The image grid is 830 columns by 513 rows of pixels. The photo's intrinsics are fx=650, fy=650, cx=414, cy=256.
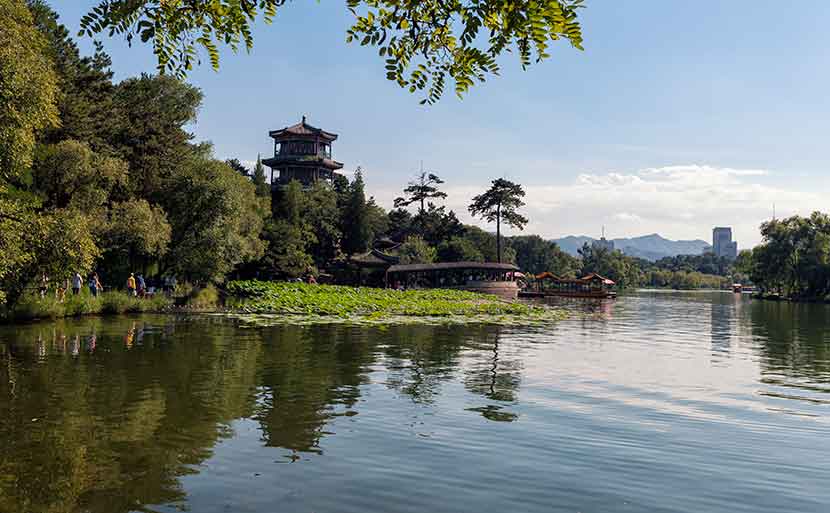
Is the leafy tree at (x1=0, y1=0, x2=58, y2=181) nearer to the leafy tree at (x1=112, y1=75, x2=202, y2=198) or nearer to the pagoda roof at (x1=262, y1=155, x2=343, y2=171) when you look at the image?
the leafy tree at (x1=112, y1=75, x2=202, y2=198)

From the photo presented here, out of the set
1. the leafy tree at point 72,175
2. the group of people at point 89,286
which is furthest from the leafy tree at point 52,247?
the leafy tree at point 72,175

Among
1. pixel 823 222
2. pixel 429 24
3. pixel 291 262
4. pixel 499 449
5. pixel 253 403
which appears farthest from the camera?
pixel 823 222

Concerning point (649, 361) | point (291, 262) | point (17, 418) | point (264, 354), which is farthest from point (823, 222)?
point (17, 418)

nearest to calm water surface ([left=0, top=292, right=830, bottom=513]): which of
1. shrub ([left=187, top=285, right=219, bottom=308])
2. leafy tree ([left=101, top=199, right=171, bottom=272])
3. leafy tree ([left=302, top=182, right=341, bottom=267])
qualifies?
leafy tree ([left=101, top=199, right=171, bottom=272])

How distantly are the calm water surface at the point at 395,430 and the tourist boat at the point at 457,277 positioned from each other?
1542 inches

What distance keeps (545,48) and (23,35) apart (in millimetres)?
16892

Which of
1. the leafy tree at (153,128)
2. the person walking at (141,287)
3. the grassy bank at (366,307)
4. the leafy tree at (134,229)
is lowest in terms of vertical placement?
the grassy bank at (366,307)

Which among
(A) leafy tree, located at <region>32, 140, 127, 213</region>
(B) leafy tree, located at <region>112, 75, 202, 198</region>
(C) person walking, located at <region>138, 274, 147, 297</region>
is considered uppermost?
(B) leafy tree, located at <region>112, 75, 202, 198</region>

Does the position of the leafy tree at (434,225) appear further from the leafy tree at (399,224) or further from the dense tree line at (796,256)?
the dense tree line at (796,256)

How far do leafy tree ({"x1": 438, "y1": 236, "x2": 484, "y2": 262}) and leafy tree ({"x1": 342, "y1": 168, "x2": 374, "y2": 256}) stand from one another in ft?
34.4

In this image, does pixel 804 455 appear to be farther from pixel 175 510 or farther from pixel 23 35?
pixel 23 35

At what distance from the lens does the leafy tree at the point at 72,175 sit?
24.9 meters

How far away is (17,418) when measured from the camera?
862 cm

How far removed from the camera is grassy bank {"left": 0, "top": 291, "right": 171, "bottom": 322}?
21.5 metres
